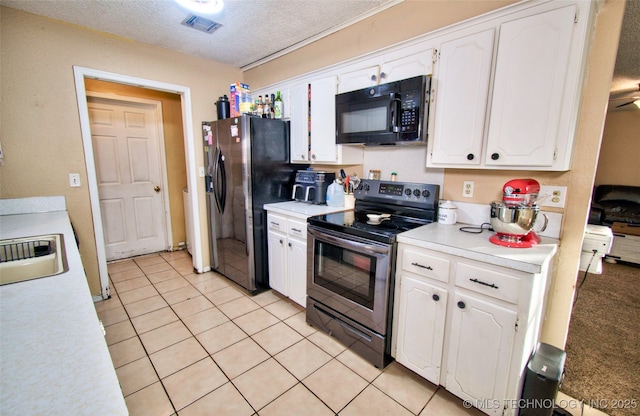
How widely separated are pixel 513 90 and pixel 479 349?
1.40 meters

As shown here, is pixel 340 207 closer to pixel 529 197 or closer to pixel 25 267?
pixel 529 197

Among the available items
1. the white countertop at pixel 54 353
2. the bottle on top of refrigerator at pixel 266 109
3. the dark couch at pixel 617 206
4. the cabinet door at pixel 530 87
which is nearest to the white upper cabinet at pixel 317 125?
the bottle on top of refrigerator at pixel 266 109

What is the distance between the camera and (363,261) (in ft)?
6.04

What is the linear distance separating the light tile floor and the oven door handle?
31.6 inches

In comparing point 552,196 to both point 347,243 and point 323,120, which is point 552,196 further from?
point 323,120

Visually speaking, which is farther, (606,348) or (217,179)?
(217,179)

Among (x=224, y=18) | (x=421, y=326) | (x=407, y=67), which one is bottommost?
(x=421, y=326)

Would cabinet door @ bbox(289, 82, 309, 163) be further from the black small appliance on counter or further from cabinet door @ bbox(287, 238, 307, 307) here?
cabinet door @ bbox(287, 238, 307, 307)

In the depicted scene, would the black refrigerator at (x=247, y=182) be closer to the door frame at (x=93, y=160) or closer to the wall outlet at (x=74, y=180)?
the door frame at (x=93, y=160)

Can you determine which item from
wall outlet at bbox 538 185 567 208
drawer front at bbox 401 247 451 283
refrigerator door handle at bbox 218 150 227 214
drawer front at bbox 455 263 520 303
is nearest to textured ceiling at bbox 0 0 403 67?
refrigerator door handle at bbox 218 150 227 214

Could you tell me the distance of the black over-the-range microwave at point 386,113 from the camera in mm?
1834

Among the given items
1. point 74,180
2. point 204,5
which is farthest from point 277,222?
point 74,180

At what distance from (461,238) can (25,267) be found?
2.29 metres

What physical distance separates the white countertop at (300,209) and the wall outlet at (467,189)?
3.14 feet
